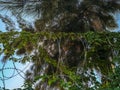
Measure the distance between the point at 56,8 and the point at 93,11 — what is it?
0.76 m

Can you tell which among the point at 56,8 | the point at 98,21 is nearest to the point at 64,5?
the point at 56,8

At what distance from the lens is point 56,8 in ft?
26.8

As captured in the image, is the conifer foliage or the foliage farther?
the conifer foliage

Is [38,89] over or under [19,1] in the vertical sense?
under

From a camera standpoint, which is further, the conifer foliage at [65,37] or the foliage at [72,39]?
the conifer foliage at [65,37]

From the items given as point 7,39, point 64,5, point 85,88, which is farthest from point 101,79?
point 64,5

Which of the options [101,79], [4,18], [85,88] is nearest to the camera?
[85,88]

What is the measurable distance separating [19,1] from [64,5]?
2.67 ft

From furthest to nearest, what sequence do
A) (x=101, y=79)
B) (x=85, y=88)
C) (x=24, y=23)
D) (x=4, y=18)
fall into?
Answer: (x=24, y=23) → (x=4, y=18) → (x=101, y=79) → (x=85, y=88)

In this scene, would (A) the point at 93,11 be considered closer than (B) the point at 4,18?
No

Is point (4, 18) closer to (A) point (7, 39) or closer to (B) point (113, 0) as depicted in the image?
(A) point (7, 39)

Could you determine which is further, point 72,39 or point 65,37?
point 65,37

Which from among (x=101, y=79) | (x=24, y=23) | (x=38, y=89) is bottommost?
(x=38, y=89)

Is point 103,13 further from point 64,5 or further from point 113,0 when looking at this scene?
point 64,5
